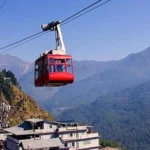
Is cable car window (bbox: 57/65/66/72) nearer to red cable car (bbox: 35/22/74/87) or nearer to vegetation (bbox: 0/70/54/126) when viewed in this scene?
red cable car (bbox: 35/22/74/87)

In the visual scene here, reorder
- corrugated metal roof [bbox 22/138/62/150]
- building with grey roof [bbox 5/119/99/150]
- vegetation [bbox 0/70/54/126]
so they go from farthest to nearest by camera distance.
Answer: vegetation [bbox 0/70/54/126] < building with grey roof [bbox 5/119/99/150] < corrugated metal roof [bbox 22/138/62/150]

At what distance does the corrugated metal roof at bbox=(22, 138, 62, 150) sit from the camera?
69.4m

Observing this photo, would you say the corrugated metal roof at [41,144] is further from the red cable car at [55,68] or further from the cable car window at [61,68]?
the cable car window at [61,68]

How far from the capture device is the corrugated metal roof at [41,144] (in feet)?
228

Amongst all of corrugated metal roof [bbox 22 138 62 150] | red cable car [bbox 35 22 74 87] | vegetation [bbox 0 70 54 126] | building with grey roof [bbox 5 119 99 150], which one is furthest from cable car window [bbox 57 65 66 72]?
vegetation [bbox 0 70 54 126]

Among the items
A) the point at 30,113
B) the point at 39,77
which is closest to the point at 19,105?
the point at 30,113

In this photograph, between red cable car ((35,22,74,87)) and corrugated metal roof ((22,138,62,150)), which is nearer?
red cable car ((35,22,74,87))

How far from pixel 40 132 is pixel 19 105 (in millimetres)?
87534

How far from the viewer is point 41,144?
7069cm

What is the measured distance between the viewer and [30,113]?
162 m

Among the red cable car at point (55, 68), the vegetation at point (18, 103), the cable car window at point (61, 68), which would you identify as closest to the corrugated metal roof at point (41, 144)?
the red cable car at point (55, 68)

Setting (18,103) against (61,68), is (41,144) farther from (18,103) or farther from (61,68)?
(18,103)

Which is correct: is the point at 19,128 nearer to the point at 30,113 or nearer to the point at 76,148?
the point at 76,148

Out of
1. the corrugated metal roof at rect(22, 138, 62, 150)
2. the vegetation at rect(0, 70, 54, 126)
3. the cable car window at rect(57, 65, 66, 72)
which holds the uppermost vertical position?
the vegetation at rect(0, 70, 54, 126)
